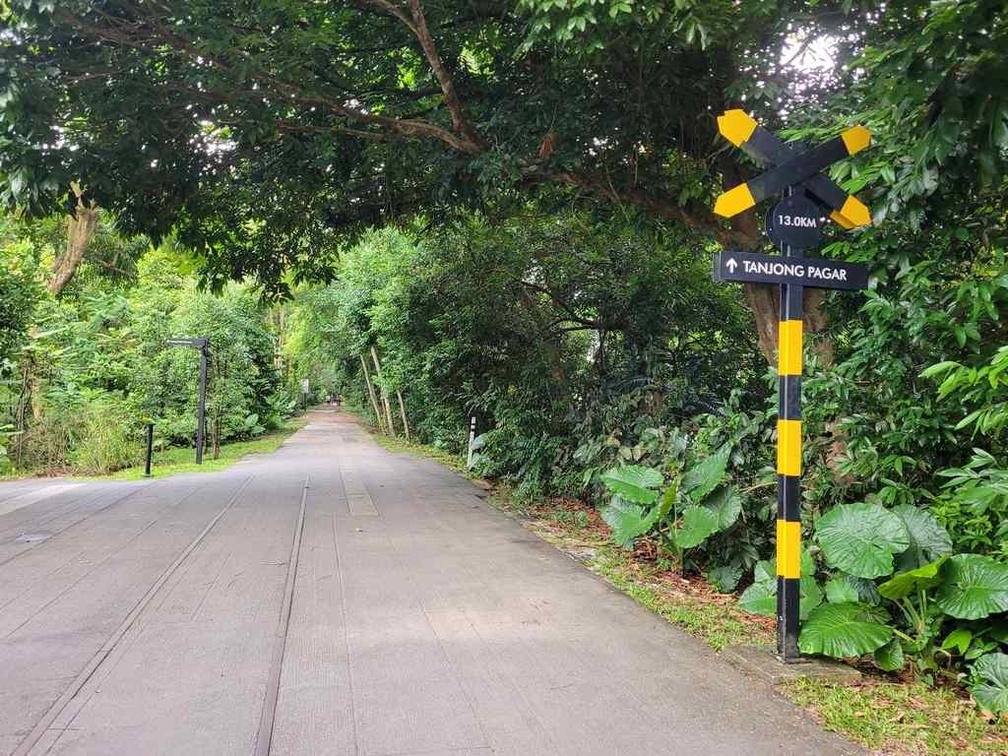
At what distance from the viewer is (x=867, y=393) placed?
5023 mm

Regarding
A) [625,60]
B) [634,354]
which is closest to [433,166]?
[625,60]

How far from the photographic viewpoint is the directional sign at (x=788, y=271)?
423 cm

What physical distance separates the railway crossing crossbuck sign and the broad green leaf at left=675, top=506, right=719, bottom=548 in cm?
146

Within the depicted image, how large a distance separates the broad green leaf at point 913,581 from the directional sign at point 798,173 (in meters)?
2.06

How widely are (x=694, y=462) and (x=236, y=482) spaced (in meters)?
9.52

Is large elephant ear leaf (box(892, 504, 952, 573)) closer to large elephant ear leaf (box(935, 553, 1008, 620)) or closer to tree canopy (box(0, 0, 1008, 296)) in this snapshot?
large elephant ear leaf (box(935, 553, 1008, 620))

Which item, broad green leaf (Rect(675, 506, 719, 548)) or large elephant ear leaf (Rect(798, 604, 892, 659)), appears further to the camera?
broad green leaf (Rect(675, 506, 719, 548))

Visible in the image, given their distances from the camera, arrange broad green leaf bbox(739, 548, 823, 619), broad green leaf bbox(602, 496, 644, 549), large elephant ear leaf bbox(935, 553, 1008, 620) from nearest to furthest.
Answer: large elephant ear leaf bbox(935, 553, 1008, 620) → broad green leaf bbox(739, 548, 823, 619) → broad green leaf bbox(602, 496, 644, 549)

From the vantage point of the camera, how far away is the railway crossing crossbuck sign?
171 inches

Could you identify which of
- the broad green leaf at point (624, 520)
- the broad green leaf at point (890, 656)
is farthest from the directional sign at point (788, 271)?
the broad green leaf at point (624, 520)

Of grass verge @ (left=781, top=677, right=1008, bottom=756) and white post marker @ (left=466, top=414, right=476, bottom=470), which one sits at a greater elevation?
white post marker @ (left=466, top=414, right=476, bottom=470)

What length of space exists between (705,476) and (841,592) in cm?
173

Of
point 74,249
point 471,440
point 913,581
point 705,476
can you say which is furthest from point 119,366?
point 913,581

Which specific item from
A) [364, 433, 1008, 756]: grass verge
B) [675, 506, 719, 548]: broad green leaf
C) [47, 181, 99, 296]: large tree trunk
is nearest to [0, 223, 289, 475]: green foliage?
[47, 181, 99, 296]: large tree trunk
